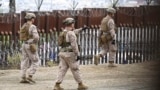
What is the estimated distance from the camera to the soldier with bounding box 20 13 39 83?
9.75 m

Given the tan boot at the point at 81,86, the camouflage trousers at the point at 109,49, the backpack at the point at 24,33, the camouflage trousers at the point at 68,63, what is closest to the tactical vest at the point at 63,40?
the camouflage trousers at the point at 68,63

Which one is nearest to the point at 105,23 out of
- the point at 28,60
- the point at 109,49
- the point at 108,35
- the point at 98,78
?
the point at 108,35

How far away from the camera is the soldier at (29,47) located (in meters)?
9.75

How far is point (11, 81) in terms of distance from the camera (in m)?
10.5

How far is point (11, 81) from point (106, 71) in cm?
273

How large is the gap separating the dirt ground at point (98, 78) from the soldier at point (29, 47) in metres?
0.29

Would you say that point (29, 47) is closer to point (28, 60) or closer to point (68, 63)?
point (28, 60)

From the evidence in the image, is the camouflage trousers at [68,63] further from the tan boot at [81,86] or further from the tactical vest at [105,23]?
the tactical vest at [105,23]

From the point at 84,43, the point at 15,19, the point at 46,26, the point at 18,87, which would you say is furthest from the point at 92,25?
the point at 18,87

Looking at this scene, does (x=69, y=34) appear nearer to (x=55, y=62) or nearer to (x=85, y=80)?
(x=85, y=80)

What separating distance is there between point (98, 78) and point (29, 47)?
2.06 m

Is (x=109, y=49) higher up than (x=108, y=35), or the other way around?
(x=108, y=35)

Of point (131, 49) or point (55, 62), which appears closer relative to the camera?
point (55, 62)

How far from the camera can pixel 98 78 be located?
431 inches
